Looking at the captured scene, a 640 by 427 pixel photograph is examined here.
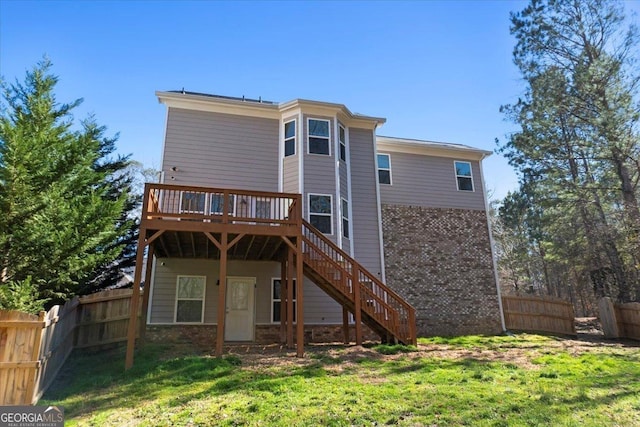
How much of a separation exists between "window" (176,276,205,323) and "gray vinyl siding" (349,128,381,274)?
16.4ft

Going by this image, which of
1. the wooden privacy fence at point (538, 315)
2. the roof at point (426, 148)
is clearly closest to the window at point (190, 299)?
the roof at point (426, 148)

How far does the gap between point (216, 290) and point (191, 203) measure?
2.64 metres

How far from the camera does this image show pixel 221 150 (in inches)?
476

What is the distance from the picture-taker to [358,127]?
1380 cm

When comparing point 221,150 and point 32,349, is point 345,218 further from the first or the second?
point 32,349

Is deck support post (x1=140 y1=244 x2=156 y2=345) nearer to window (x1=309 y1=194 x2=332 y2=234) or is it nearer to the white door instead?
the white door

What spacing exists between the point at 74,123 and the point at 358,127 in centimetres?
867

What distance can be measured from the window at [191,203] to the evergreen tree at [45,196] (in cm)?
251

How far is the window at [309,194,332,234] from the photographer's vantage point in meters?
11.8

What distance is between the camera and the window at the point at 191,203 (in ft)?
36.3

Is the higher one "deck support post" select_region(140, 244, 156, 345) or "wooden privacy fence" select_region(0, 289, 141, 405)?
"deck support post" select_region(140, 244, 156, 345)

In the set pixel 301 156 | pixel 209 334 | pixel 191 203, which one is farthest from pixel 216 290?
pixel 301 156

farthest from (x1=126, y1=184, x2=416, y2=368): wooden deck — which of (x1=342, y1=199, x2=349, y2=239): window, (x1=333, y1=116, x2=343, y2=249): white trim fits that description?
(x1=342, y1=199, x2=349, y2=239): window

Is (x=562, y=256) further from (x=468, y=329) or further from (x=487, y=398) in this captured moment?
(x=487, y=398)
